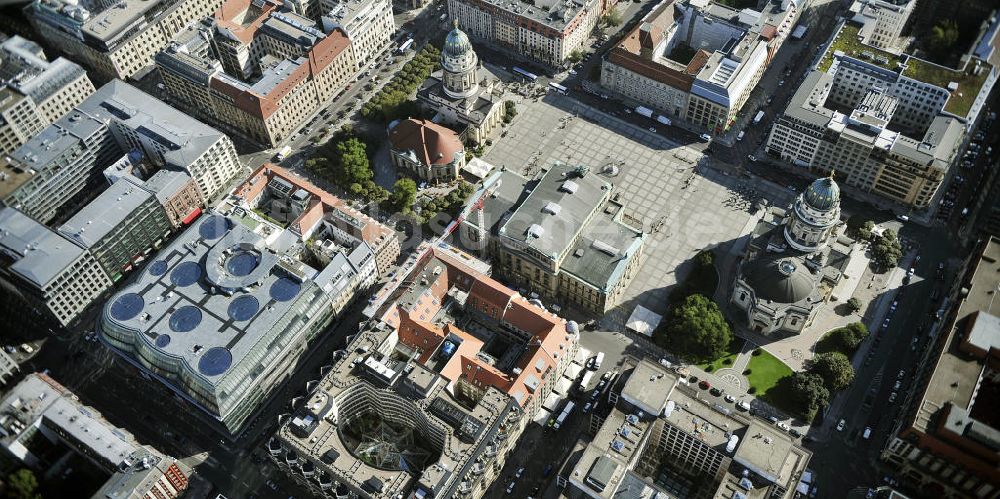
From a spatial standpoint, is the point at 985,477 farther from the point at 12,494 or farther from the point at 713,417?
the point at 12,494

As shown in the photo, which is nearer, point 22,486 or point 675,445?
point 22,486

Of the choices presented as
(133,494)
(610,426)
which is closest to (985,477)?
(610,426)

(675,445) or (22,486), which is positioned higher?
(675,445)

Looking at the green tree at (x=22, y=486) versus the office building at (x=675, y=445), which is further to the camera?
the green tree at (x=22, y=486)

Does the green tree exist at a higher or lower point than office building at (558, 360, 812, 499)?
lower

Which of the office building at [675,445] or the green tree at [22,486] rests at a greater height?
the office building at [675,445]
